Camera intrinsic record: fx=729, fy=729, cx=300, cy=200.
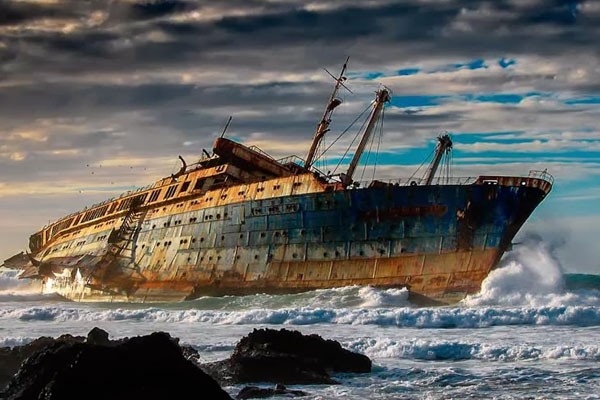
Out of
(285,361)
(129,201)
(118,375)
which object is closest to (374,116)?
(129,201)

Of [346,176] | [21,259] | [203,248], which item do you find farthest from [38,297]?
[346,176]

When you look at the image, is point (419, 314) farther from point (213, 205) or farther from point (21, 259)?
point (21, 259)

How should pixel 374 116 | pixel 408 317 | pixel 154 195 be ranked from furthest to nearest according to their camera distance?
pixel 154 195, pixel 374 116, pixel 408 317

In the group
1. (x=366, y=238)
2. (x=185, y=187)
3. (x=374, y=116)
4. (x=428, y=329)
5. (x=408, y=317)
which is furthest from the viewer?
(x=185, y=187)

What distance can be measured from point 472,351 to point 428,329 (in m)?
6.24

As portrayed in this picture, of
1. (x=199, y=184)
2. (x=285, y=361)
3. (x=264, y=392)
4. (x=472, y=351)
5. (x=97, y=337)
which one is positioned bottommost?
(x=264, y=392)

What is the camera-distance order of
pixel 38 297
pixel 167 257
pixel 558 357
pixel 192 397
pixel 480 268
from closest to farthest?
pixel 192 397, pixel 558 357, pixel 480 268, pixel 167 257, pixel 38 297

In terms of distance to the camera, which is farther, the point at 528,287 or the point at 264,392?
the point at 528,287

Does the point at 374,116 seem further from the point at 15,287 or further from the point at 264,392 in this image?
the point at 15,287

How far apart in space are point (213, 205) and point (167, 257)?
15.9ft

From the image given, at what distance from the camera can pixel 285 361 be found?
16.3m

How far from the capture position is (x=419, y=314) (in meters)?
27.3

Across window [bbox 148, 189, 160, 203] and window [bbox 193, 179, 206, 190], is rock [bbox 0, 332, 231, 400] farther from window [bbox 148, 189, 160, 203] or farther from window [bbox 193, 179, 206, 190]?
window [bbox 148, 189, 160, 203]

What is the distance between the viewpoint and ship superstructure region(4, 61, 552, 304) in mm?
31438
